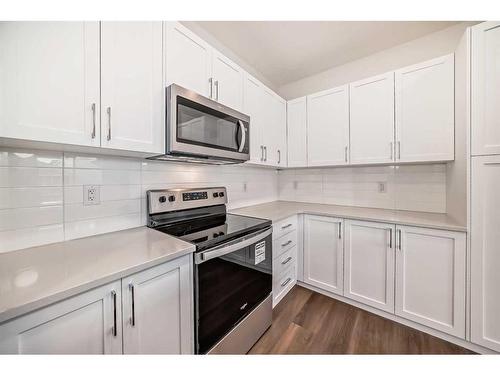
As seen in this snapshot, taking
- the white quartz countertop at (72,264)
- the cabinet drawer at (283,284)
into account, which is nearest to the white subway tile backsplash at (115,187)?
the white quartz countertop at (72,264)

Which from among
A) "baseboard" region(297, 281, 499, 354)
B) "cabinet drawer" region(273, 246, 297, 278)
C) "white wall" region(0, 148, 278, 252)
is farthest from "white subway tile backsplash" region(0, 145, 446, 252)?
"baseboard" region(297, 281, 499, 354)

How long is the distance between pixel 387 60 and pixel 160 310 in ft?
9.68

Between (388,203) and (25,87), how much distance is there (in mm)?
2757

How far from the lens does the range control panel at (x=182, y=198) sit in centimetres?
145

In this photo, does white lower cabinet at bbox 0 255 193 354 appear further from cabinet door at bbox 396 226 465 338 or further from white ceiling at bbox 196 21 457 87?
white ceiling at bbox 196 21 457 87

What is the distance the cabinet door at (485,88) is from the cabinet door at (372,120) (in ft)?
1.79

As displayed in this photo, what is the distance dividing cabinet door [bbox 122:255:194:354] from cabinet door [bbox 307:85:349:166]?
180cm

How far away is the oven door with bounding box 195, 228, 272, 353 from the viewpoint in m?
1.06

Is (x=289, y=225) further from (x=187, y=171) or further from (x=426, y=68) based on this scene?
(x=426, y=68)

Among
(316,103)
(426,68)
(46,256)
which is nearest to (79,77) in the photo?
(46,256)

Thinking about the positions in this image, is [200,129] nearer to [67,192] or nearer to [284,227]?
[67,192]

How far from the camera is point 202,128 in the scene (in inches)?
54.2

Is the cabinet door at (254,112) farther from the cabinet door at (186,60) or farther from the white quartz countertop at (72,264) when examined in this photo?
the white quartz countertop at (72,264)

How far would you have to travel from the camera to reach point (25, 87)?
2.60ft
